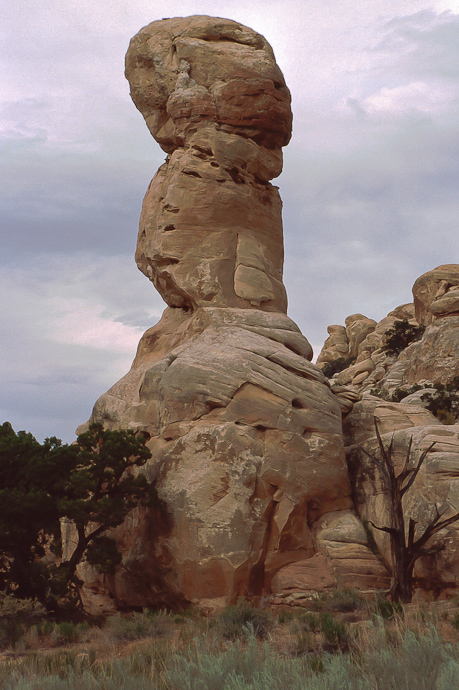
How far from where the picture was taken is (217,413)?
58.7 ft

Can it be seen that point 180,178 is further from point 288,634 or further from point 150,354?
point 288,634

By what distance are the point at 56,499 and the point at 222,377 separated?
530 cm

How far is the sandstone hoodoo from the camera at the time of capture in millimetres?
16688

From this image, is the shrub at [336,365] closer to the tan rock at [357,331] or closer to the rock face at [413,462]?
the tan rock at [357,331]

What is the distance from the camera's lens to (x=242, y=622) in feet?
39.6

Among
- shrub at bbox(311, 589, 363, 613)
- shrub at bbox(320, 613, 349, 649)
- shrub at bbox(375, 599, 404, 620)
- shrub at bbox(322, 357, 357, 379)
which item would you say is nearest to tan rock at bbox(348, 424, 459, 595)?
shrub at bbox(311, 589, 363, 613)

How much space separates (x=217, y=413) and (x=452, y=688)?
12.5 meters

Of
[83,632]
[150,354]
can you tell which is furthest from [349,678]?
[150,354]

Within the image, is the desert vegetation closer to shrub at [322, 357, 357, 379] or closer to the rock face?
the rock face

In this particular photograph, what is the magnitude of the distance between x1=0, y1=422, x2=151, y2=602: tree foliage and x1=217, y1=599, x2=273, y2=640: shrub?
4.80m

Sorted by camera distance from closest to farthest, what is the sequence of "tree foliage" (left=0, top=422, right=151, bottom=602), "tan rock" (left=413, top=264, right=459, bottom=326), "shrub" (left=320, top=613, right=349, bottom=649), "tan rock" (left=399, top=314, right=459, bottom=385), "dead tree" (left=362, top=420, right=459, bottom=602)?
1. "shrub" (left=320, top=613, right=349, bottom=649)
2. "dead tree" (left=362, top=420, right=459, bottom=602)
3. "tree foliage" (left=0, top=422, right=151, bottom=602)
4. "tan rock" (left=399, top=314, right=459, bottom=385)
5. "tan rock" (left=413, top=264, right=459, bottom=326)

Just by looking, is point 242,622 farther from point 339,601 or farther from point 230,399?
point 230,399

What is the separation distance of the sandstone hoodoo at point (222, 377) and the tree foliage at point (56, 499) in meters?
1.08

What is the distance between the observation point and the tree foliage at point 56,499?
15766mm
